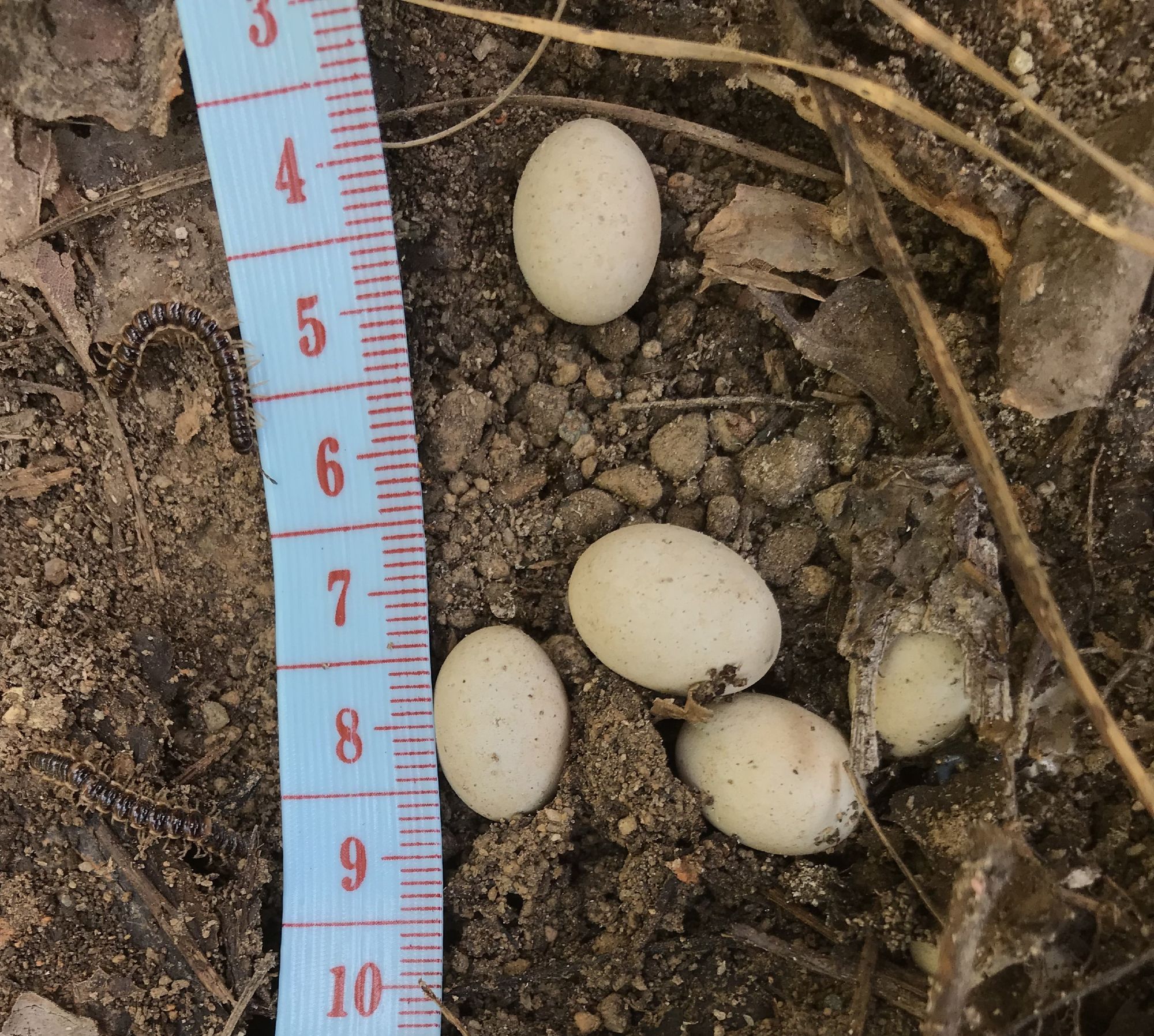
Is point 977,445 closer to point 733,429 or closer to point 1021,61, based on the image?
point 733,429

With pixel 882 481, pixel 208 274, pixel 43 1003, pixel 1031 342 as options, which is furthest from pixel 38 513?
pixel 1031 342

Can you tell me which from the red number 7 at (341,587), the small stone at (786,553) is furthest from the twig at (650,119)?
the red number 7 at (341,587)

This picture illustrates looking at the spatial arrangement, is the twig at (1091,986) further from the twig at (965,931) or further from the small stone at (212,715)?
the small stone at (212,715)

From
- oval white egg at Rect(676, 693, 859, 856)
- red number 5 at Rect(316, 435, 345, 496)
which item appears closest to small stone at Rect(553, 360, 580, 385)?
red number 5 at Rect(316, 435, 345, 496)

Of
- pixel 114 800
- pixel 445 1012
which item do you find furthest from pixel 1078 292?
pixel 114 800

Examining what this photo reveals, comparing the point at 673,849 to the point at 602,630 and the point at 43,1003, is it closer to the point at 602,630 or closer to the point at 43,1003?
the point at 602,630

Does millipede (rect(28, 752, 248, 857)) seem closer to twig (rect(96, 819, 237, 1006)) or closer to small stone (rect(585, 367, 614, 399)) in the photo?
twig (rect(96, 819, 237, 1006))
